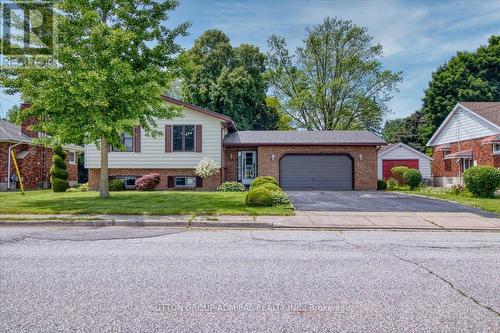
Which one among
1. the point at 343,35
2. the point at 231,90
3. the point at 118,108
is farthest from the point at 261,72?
the point at 118,108

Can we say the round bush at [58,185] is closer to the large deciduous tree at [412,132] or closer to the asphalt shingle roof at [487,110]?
the asphalt shingle roof at [487,110]

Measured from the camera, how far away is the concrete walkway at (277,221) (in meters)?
9.64

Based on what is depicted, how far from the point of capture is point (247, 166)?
24078 millimetres

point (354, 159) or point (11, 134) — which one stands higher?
point (11, 134)

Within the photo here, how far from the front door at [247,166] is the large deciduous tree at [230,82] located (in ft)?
40.2

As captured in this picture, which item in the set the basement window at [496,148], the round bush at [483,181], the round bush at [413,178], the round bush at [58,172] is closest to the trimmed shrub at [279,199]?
the round bush at [483,181]

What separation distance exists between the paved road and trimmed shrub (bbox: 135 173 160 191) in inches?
493

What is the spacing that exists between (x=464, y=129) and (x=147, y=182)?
23.2m

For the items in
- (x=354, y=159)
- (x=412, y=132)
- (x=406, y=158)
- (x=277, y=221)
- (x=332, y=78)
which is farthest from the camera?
(x=412, y=132)

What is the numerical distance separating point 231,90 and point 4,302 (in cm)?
3260

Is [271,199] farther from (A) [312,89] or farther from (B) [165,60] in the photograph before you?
(A) [312,89]

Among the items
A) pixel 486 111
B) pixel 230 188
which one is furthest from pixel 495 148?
pixel 230 188

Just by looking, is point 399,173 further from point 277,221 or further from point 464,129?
point 277,221

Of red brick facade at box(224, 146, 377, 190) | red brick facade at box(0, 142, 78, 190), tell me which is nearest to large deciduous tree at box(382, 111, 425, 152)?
red brick facade at box(224, 146, 377, 190)
